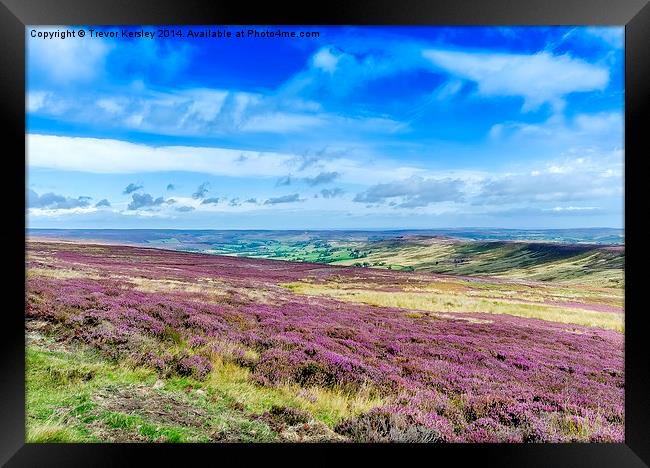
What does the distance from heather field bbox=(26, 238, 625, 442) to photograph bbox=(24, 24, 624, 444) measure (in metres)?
0.04

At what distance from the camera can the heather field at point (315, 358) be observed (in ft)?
15.5

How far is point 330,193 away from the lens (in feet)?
24.0

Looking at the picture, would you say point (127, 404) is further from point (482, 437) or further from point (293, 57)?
point (293, 57)

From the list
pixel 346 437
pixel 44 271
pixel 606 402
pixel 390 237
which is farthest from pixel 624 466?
pixel 44 271

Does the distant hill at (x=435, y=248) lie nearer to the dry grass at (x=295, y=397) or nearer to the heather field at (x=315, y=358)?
the heather field at (x=315, y=358)

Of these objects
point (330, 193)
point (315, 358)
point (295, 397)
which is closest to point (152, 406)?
point (295, 397)

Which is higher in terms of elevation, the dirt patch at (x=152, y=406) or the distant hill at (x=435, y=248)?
the distant hill at (x=435, y=248)

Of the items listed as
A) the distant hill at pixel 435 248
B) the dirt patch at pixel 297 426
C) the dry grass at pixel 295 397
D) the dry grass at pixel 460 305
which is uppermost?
the distant hill at pixel 435 248

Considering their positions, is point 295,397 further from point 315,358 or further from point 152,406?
point 152,406
